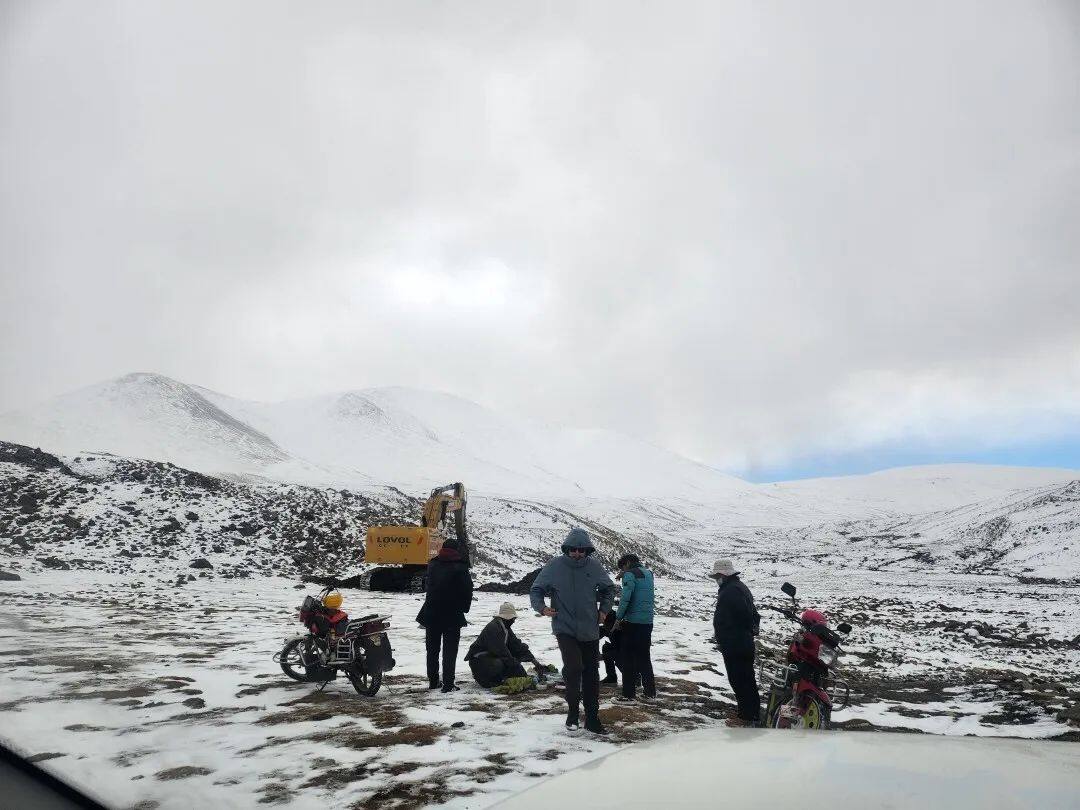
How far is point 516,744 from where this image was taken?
6215mm

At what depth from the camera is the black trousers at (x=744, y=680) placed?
7.48 meters

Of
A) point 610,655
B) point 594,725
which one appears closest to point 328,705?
point 594,725

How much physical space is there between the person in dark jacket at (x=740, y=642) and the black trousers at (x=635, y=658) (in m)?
1.19

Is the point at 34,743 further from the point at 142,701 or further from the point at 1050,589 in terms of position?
the point at 1050,589

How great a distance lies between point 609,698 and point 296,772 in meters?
4.36

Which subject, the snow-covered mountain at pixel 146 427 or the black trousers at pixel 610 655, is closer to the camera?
the black trousers at pixel 610 655

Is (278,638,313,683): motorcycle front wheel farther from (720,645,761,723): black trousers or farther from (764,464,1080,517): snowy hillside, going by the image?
(764,464,1080,517): snowy hillside

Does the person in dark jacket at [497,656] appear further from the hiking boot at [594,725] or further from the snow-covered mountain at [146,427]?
the snow-covered mountain at [146,427]

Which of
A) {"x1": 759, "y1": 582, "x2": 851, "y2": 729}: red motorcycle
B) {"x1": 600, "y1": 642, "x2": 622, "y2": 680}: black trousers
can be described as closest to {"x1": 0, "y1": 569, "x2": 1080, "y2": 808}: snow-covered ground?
{"x1": 600, "y1": 642, "x2": 622, "y2": 680}: black trousers

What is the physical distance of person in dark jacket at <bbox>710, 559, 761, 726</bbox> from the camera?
294 inches

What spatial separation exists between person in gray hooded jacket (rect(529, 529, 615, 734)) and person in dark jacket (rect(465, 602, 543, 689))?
1.92 m

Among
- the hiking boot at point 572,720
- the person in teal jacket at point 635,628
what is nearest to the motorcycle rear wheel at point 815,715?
the person in teal jacket at point 635,628

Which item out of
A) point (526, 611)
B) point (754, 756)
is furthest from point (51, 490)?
point (754, 756)

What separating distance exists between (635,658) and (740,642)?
1626 mm
